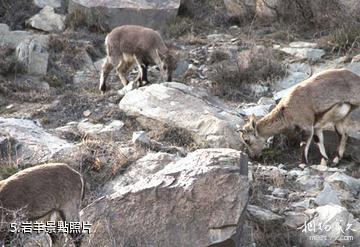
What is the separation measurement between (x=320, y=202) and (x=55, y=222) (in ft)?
11.4

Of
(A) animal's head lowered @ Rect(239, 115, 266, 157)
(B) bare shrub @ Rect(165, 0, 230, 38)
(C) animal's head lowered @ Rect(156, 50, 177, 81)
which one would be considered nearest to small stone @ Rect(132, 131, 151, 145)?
(A) animal's head lowered @ Rect(239, 115, 266, 157)

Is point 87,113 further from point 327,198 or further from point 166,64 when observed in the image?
point 327,198

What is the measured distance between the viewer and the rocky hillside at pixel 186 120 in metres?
7.99

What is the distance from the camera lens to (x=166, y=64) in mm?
15312

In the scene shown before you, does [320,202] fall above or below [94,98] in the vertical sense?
above

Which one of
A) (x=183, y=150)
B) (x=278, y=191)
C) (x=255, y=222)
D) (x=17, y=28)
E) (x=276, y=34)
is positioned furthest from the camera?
(x=17, y=28)

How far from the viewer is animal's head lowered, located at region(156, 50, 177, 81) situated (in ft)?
50.2

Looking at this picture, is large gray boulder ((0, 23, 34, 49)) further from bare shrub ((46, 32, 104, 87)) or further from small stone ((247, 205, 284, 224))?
small stone ((247, 205, 284, 224))

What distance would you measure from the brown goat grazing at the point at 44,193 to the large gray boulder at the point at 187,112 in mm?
4150

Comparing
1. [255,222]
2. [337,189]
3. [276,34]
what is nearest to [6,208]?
[255,222]

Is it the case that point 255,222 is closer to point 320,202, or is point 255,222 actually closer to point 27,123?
point 320,202

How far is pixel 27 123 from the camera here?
12055 mm

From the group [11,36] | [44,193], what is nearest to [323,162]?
[44,193]

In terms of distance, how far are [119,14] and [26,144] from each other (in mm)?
8507
